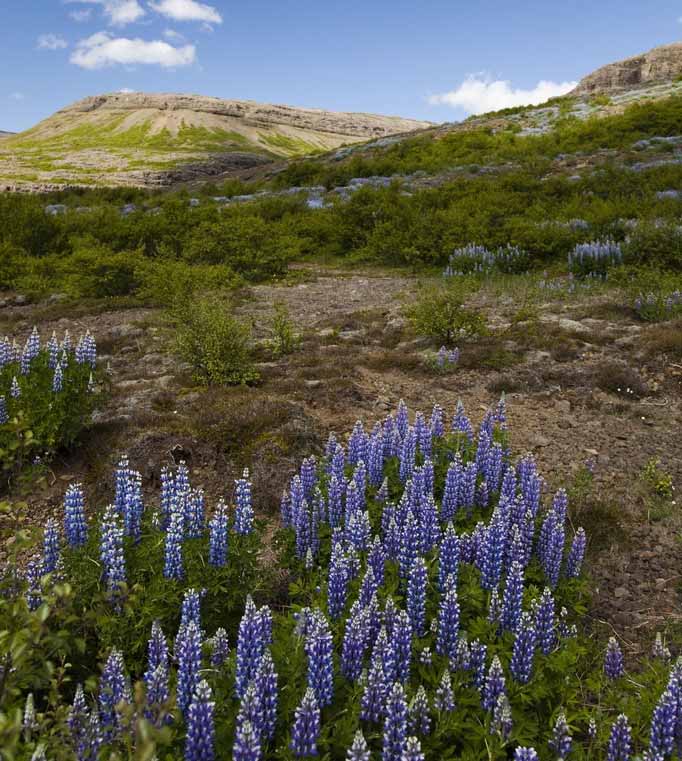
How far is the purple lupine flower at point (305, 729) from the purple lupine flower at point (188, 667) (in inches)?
19.1

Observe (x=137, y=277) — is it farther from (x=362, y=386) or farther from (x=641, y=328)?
(x=641, y=328)

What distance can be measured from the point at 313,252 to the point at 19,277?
877 centimetres

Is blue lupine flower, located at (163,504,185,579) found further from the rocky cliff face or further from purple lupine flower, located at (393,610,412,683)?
the rocky cliff face

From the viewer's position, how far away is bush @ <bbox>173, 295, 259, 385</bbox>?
314 inches

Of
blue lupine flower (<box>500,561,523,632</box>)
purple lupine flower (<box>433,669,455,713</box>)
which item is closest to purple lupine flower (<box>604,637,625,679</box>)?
blue lupine flower (<box>500,561,523,632</box>)

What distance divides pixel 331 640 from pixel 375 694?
0.89 feet

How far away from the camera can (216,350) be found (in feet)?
26.3

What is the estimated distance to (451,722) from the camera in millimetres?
2518

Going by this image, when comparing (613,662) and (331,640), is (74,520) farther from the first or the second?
(613,662)

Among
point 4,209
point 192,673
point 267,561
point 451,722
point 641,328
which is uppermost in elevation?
point 4,209

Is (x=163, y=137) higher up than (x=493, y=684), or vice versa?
(x=163, y=137)

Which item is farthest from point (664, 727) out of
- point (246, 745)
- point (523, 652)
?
point (246, 745)

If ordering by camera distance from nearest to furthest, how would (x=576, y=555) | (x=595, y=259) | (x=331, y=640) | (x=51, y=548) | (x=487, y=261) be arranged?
1. (x=331, y=640)
2. (x=51, y=548)
3. (x=576, y=555)
4. (x=595, y=259)
5. (x=487, y=261)

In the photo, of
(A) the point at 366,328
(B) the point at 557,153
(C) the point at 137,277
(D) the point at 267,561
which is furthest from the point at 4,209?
(B) the point at 557,153
